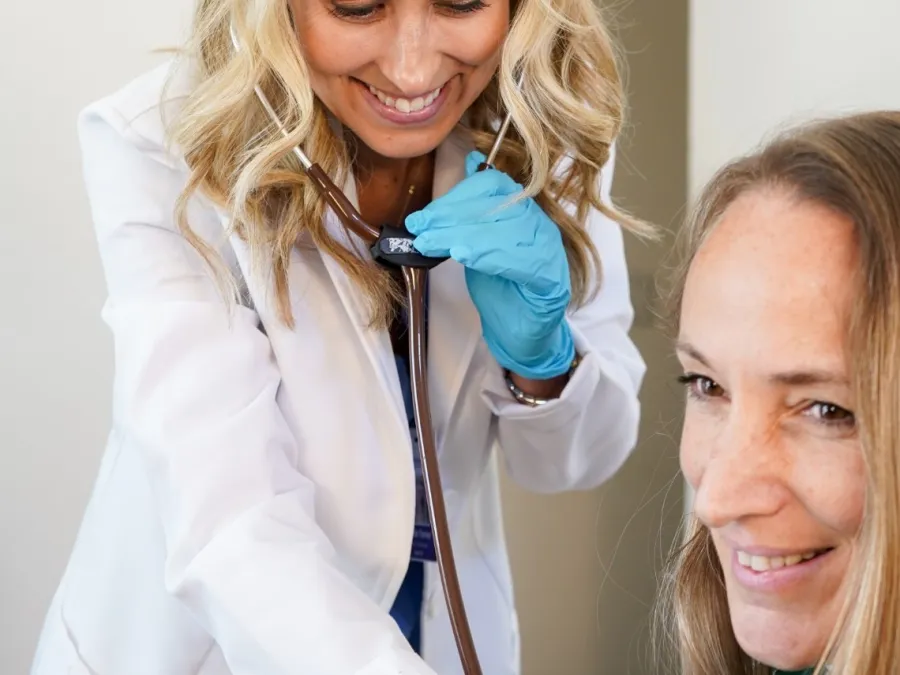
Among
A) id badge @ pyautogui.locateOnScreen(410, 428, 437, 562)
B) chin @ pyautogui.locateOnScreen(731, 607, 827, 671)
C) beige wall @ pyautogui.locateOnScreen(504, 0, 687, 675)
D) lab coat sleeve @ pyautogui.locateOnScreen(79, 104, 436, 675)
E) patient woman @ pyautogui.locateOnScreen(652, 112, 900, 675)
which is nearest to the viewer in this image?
patient woman @ pyautogui.locateOnScreen(652, 112, 900, 675)

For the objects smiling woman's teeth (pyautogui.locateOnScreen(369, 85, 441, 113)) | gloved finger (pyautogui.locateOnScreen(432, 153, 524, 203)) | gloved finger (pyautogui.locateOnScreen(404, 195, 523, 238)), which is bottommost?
gloved finger (pyautogui.locateOnScreen(404, 195, 523, 238))

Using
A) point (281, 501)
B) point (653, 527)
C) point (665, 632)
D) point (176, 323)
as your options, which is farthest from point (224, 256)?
point (653, 527)

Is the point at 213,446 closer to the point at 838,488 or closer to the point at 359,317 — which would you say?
the point at 359,317

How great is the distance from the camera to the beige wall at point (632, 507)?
1.75 m

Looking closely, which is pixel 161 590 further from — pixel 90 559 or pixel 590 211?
pixel 590 211

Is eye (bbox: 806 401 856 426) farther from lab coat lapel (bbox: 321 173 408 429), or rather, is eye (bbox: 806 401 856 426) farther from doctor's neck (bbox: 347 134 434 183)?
doctor's neck (bbox: 347 134 434 183)

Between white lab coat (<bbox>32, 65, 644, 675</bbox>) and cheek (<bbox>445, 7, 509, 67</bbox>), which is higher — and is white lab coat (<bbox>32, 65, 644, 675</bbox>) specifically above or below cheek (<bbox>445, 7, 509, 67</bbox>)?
below

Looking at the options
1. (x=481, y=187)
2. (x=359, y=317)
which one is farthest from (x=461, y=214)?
(x=359, y=317)

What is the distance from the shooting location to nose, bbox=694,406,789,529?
2.95 feet

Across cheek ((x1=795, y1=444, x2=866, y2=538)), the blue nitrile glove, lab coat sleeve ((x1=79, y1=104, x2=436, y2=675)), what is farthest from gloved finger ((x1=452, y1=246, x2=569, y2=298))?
cheek ((x1=795, y1=444, x2=866, y2=538))

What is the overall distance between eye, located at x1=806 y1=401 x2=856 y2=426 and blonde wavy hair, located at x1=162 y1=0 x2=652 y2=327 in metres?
0.50

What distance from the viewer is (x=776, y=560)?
0.93m

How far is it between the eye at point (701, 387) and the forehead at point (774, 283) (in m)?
0.04

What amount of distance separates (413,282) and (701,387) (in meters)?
0.35
